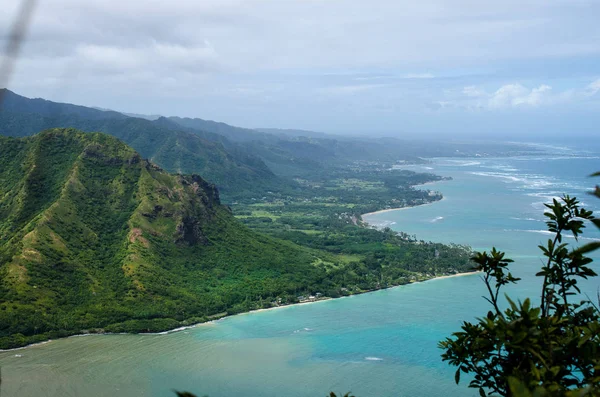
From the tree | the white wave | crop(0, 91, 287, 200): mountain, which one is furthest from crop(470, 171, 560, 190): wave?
the tree

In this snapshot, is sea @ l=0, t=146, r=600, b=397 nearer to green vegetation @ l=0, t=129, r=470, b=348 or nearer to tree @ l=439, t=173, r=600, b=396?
green vegetation @ l=0, t=129, r=470, b=348

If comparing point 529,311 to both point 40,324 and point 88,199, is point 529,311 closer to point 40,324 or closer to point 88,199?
point 40,324

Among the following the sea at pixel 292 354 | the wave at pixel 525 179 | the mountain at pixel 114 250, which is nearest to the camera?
the sea at pixel 292 354

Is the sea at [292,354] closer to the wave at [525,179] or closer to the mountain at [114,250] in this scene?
the mountain at [114,250]

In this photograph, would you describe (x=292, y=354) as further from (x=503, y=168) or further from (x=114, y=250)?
(x=503, y=168)

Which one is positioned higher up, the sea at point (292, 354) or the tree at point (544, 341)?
the tree at point (544, 341)

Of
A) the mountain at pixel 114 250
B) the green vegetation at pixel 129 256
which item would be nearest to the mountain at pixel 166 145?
the green vegetation at pixel 129 256
